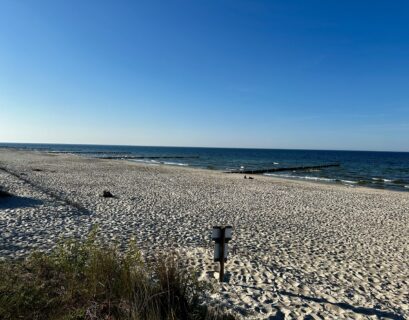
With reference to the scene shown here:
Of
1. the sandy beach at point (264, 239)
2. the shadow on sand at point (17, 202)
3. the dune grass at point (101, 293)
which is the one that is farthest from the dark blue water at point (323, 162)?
the dune grass at point (101, 293)

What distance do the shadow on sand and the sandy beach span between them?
38mm

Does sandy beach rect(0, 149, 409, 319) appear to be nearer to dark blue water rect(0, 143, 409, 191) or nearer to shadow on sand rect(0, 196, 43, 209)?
shadow on sand rect(0, 196, 43, 209)

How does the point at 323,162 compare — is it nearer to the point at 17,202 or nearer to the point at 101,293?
the point at 17,202

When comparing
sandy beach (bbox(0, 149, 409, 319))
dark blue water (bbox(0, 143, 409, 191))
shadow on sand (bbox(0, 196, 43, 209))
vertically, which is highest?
shadow on sand (bbox(0, 196, 43, 209))

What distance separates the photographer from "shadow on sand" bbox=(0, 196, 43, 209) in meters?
12.7

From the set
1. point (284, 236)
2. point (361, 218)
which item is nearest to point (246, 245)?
point (284, 236)

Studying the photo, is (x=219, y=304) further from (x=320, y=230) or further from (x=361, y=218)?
(x=361, y=218)

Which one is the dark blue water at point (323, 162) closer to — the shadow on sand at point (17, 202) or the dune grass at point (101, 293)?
the shadow on sand at point (17, 202)

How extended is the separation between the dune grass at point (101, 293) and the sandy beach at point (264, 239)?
4.27 feet

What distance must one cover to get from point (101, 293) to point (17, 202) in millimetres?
11462

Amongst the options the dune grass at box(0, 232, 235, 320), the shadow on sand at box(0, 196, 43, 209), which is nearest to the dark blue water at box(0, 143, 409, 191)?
the shadow on sand at box(0, 196, 43, 209)

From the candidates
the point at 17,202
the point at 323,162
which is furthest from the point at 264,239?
the point at 323,162

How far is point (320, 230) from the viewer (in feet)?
37.8

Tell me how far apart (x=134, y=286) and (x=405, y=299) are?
5.39 metres
